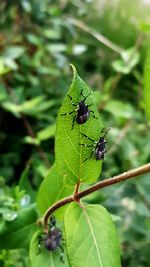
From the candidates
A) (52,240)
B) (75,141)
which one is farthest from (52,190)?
(75,141)

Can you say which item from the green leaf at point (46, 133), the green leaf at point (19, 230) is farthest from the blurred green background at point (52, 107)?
the green leaf at point (19, 230)

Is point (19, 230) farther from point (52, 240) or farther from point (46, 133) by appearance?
point (46, 133)

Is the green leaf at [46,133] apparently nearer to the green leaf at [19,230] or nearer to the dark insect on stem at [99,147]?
the green leaf at [19,230]

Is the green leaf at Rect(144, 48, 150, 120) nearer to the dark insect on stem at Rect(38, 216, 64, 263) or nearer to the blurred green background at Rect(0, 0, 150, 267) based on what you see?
the dark insect on stem at Rect(38, 216, 64, 263)

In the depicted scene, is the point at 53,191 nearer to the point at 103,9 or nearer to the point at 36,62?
the point at 36,62

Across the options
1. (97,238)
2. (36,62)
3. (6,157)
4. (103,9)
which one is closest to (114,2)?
(103,9)

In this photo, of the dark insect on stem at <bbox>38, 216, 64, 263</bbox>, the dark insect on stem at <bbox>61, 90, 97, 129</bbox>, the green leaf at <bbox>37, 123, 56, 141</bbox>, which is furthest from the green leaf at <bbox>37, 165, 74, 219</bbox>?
the green leaf at <bbox>37, 123, 56, 141</bbox>
